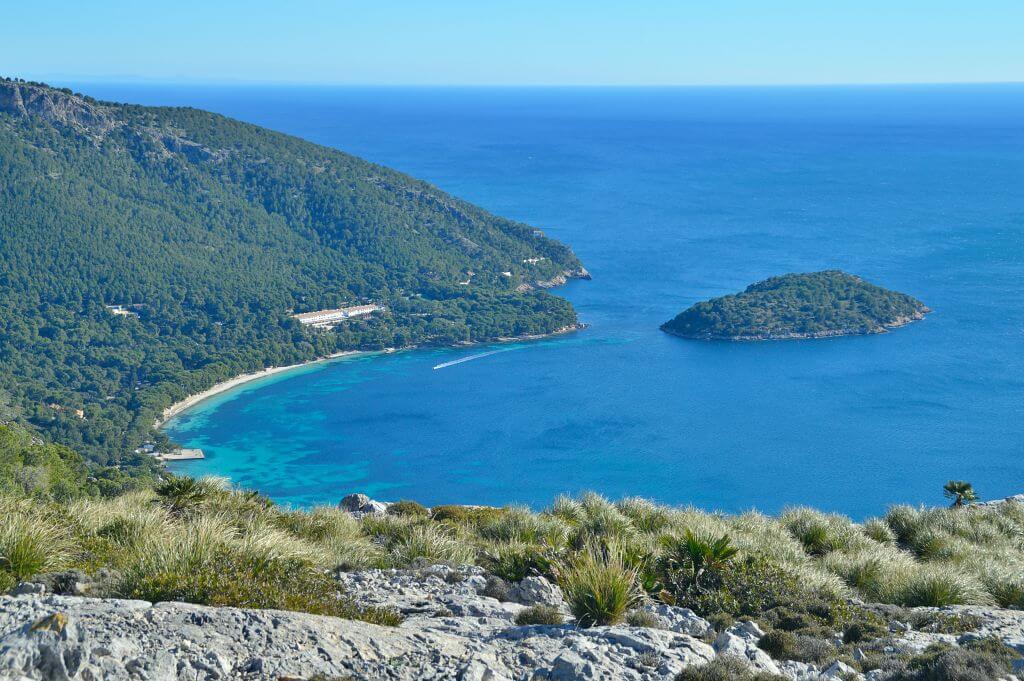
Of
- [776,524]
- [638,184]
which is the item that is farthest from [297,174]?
[776,524]

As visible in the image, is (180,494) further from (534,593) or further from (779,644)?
(779,644)

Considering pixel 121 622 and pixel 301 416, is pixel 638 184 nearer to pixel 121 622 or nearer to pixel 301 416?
pixel 301 416

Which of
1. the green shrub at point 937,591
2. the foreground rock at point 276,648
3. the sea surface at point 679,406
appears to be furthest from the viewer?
the sea surface at point 679,406

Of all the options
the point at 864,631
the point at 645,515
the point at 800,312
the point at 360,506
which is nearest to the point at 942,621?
the point at 864,631

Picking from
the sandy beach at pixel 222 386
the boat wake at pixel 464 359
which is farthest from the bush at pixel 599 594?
the boat wake at pixel 464 359

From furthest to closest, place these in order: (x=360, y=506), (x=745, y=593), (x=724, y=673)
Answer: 1. (x=360, y=506)
2. (x=745, y=593)
3. (x=724, y=673)

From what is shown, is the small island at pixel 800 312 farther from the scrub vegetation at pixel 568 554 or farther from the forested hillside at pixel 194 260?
the scrub vegetation at pixel 568 554
